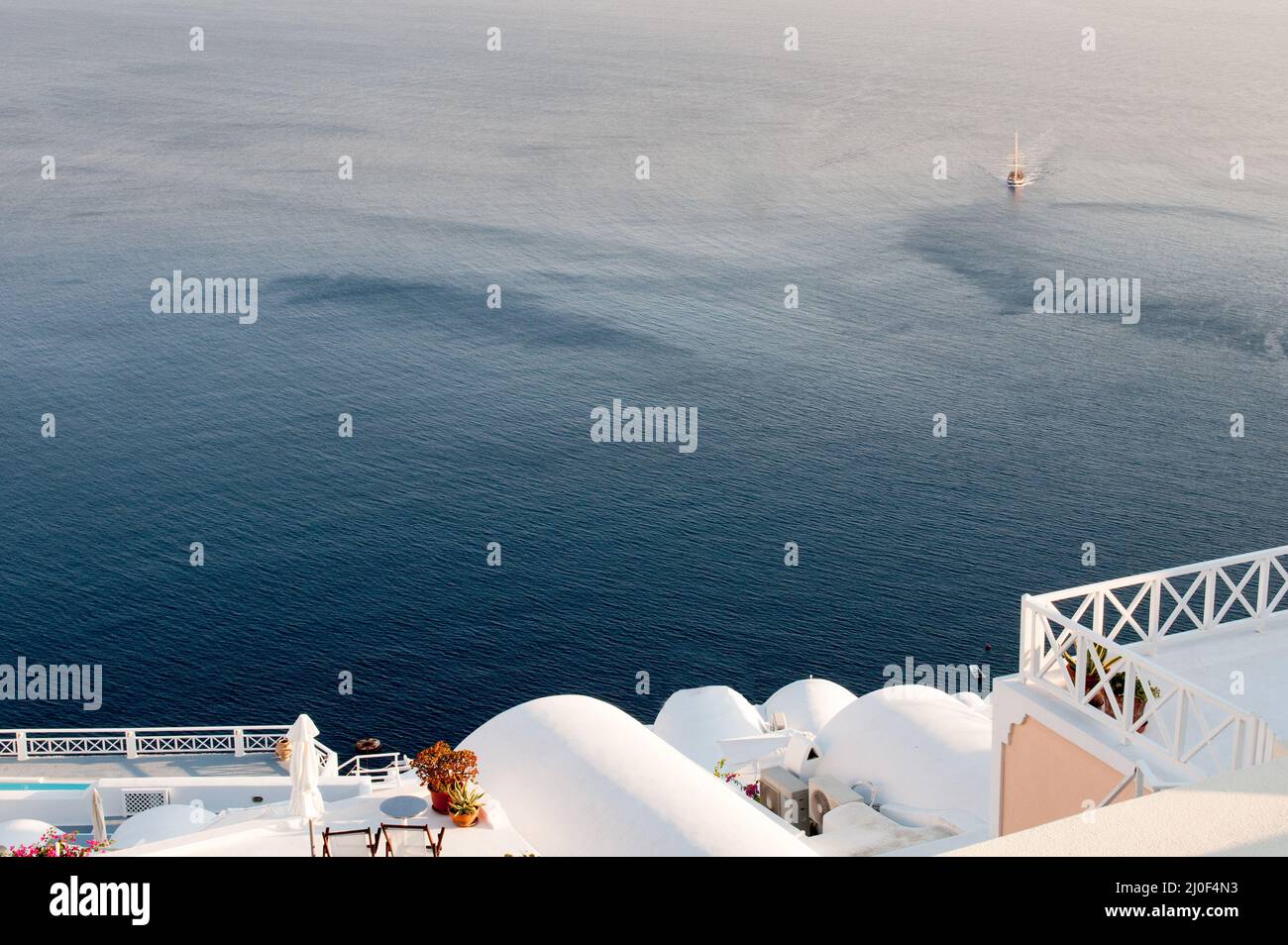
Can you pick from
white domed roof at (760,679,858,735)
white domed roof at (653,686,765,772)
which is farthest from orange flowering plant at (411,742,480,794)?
white domed roof at (760,679,858,735)

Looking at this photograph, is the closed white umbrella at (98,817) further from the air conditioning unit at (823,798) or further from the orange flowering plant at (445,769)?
the air conditioning unit at (823,798)

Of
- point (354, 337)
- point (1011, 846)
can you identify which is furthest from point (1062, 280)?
point (1011, 846)

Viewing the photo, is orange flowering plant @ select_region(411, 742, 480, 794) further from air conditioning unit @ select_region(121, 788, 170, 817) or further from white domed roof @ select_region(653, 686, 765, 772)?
white domed roof @ select_region(653, 686, 765, 772)

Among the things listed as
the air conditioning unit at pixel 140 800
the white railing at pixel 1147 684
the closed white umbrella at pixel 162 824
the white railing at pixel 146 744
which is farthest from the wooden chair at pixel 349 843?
the white railing at pixel 146 744

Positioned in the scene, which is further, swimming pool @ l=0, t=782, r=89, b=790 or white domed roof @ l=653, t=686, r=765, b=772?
white domed roof @ l=653, t=686, r=765, b=772

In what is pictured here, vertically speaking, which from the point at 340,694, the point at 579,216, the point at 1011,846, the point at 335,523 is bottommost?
the point at 340,694

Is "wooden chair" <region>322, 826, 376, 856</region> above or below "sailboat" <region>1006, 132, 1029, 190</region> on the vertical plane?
below
